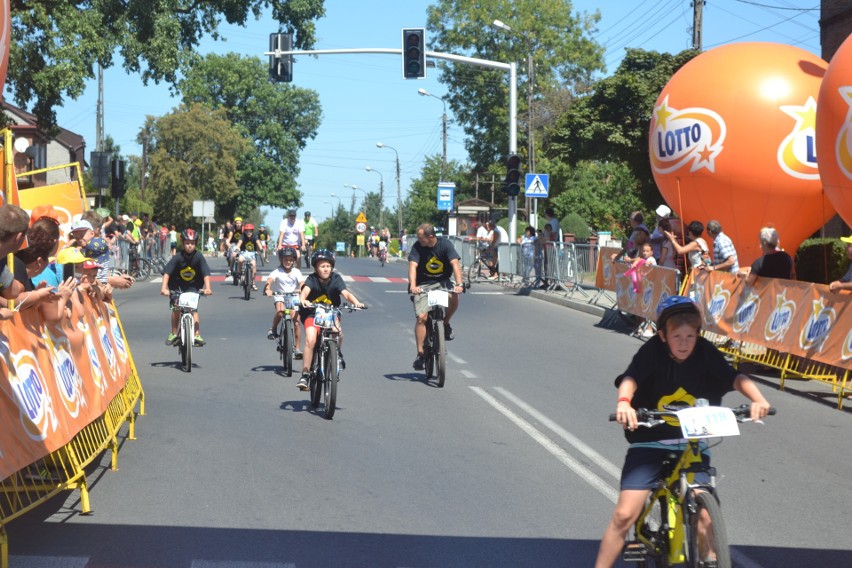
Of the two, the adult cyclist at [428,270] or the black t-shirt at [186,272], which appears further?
the black t-shirt at [186,272]

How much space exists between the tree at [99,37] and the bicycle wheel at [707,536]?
75.9ft

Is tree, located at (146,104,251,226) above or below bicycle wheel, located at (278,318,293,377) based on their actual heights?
above

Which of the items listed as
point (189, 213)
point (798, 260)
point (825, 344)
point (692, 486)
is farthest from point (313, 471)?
point (189, 213)

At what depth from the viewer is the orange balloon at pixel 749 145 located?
18.5 meters

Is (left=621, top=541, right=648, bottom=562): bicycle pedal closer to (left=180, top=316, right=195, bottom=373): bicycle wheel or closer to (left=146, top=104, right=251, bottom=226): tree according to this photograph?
(left=180, top=316, right=195, bottom=373): bicycle wheel

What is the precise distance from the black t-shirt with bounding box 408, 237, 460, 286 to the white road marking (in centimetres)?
191

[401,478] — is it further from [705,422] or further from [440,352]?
[440,352]

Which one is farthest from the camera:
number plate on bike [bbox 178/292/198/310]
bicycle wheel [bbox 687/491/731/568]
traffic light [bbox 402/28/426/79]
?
traffic light [bbox 402/28/426/79]

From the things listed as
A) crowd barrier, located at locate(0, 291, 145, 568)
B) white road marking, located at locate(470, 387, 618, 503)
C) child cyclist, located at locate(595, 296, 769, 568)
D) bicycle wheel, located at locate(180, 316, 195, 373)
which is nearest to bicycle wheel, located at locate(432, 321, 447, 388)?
white road marking, located at locate(470, 387, 618, 503)

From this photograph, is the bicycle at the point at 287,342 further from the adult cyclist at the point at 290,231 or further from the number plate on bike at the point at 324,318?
the adult cyclist at the point at 290,231

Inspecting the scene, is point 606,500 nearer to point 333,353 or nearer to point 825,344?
point 333,353

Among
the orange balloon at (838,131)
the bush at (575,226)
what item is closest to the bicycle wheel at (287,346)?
the orange balloon at (838,131)

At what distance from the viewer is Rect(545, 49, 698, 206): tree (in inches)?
1253

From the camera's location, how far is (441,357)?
12.8 meters
